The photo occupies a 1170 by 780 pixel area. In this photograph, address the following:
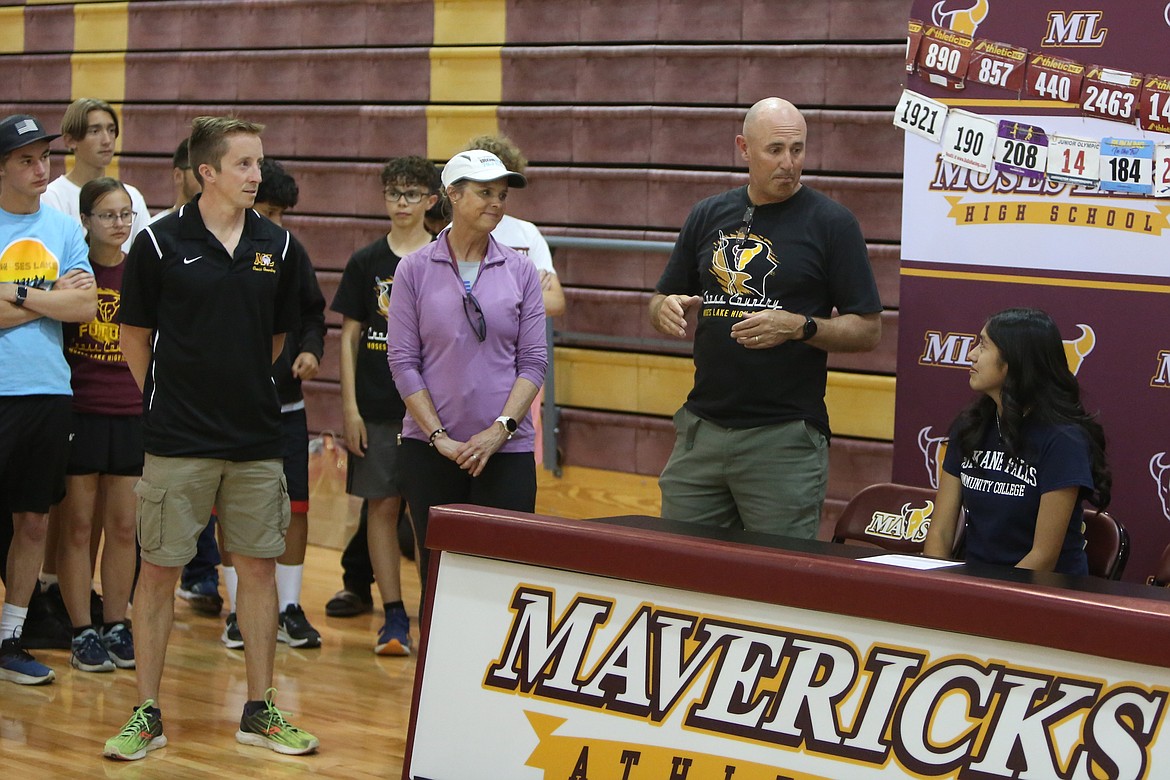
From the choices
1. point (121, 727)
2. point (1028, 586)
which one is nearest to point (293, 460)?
point (121, 727)

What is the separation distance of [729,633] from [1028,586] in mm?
559

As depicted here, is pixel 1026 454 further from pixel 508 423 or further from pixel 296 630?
pixel 296 630

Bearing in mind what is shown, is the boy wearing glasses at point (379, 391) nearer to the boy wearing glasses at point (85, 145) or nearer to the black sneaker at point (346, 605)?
the black sneaker at point (346, 605)

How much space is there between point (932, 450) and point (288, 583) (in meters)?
2.21

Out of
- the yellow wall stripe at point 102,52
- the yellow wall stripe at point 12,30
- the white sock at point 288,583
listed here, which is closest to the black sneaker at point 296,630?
the white sock at point 288,583

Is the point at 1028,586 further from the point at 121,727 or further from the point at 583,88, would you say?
the point at 583,88

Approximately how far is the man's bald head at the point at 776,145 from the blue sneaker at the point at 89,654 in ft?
8.25

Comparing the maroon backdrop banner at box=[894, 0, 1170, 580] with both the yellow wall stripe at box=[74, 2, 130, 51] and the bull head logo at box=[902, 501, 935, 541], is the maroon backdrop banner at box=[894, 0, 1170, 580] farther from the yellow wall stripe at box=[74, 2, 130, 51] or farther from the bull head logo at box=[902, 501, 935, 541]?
the yellow wall stripe at box=[74, 2, 130, 51]

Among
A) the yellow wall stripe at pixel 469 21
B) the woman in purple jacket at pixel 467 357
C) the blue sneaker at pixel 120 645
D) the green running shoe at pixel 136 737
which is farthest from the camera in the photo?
the yellow wall stripe at pixel 469 21

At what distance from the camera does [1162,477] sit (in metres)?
3.74

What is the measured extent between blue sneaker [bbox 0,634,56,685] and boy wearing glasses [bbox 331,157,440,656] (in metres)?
1.03

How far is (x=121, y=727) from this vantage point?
382 centimetres

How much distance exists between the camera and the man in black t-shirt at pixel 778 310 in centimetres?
356

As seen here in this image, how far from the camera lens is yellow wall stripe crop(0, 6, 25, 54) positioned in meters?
7.94
